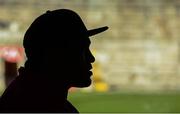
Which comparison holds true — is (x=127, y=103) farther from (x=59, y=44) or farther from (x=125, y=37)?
(x=125, y=37)

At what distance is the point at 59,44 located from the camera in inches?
50.5

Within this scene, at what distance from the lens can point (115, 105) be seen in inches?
315

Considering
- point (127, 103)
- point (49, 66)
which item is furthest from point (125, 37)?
point (49, 66)

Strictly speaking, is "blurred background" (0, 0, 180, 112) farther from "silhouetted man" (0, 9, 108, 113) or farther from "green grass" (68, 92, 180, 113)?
"silhouetted man" (0, 9, 108, 113)

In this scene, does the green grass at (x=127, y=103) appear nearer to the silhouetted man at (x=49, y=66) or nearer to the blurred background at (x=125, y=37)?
the silhouetted man at (x=49, y=66)

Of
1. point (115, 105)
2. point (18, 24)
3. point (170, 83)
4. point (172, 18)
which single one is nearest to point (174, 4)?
point (172, 18)

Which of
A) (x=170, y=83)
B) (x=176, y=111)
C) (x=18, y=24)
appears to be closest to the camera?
(x=176, y=111)

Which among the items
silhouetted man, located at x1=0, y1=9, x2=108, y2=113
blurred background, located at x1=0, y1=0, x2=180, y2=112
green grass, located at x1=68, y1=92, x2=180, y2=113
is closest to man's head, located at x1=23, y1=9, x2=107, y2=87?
silhouetted man, located at x1=0, y1=9, x2=108, y2=113

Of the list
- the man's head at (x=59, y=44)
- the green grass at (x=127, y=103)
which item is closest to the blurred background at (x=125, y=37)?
the green grass at (x=127, y=103)

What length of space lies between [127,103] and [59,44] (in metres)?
6.97

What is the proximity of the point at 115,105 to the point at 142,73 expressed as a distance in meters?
10.3

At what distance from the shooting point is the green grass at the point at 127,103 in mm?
7668

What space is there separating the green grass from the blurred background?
7.47 m

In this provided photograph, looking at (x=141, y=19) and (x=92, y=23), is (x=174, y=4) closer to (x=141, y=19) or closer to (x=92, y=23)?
Answer: (x=141, y=19)
